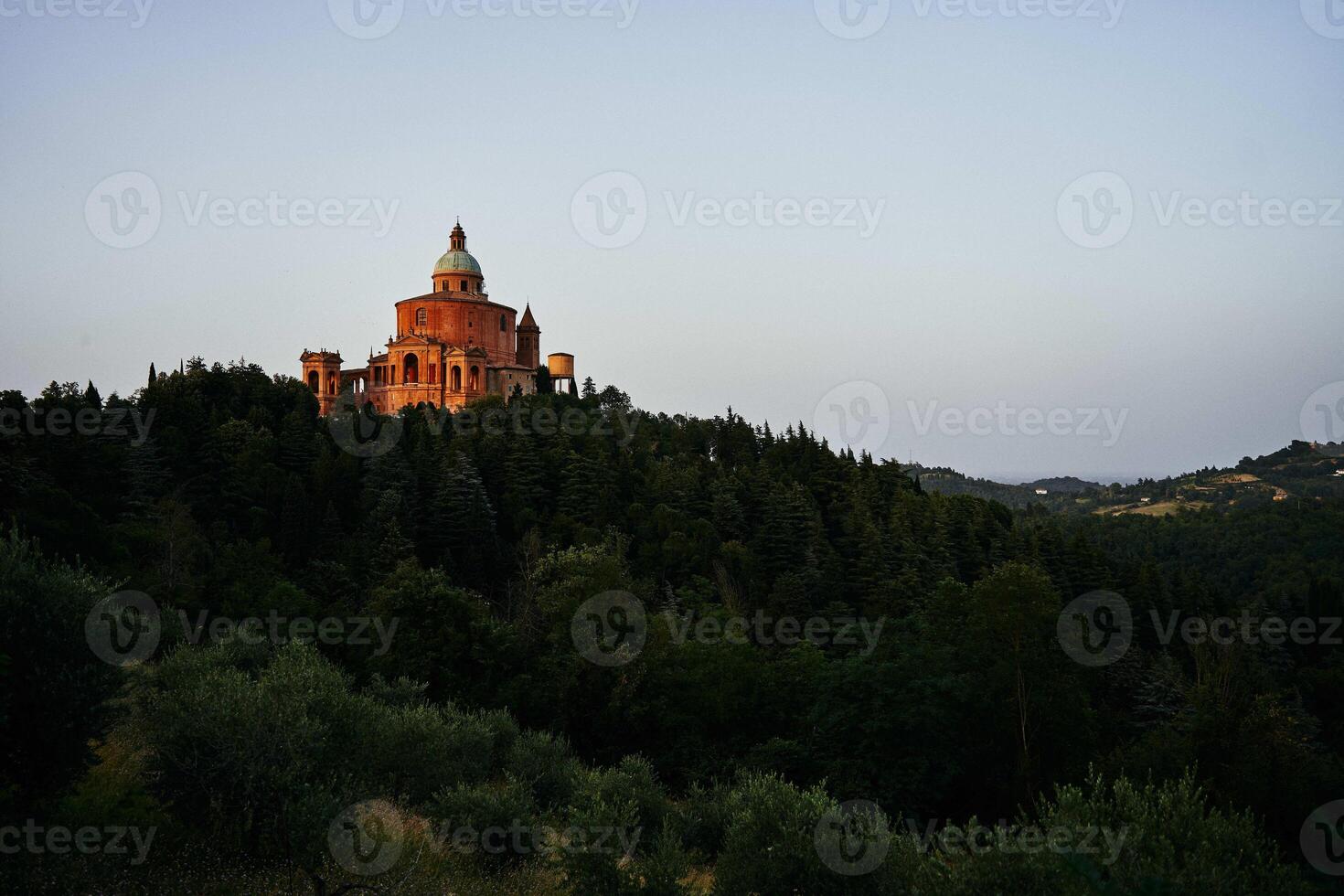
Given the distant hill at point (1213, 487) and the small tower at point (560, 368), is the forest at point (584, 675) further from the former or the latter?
the distant hill at point (1213, 487)

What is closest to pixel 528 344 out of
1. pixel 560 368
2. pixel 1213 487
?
pixel 560 368

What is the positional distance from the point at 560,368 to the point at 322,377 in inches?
820

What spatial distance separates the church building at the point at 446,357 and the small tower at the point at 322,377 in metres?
0.07

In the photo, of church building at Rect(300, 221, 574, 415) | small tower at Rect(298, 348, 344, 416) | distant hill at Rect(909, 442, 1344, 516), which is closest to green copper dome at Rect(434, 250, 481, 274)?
church building at Rect(300, 221, 574, 415)

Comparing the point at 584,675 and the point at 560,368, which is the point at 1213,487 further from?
the point at 584,675

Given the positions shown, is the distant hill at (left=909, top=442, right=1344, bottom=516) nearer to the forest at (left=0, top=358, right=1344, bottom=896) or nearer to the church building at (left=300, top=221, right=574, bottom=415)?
the church building at (left=300, top=221, right=574, bottom=415)

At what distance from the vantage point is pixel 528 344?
8919 centimetres

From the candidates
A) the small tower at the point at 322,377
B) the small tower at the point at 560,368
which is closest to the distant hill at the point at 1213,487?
the small tower at the point at 560,368

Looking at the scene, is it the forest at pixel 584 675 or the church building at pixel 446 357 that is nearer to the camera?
the forest at pixel 584 675

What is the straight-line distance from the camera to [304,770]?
16.1 meters

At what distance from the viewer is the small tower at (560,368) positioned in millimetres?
88938

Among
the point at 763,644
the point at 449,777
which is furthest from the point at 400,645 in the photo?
the point at 763,644

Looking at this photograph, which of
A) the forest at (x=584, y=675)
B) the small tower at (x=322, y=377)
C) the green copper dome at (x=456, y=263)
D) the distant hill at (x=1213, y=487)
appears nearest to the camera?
the forest at (x=584, y=675)

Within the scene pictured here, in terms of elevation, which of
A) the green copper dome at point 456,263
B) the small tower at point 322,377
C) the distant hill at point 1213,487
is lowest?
the distant hill at point 1213,487
